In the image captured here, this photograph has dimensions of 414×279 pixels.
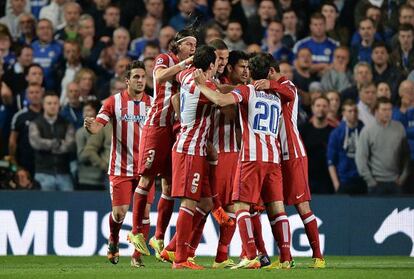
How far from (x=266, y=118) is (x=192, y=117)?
809mm

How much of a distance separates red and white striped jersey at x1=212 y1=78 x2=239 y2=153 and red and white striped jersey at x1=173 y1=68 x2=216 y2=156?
439mm

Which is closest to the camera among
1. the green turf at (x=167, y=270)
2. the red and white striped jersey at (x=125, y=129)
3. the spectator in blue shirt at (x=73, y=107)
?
the green turf at (x=167, y=270)

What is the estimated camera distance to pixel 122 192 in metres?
14.7

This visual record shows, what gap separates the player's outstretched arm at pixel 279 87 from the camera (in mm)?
12906

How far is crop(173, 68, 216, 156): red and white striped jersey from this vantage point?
1305 cm

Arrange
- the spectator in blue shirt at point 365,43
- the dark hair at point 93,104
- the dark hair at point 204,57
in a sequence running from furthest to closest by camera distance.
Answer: the spectator in blue shirt at point 365,43, the dark hair at point 93,104, the dark hair at point 204,57

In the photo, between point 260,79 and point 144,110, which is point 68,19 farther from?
point 260,79

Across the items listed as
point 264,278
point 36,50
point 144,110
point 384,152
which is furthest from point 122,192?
point 36,50

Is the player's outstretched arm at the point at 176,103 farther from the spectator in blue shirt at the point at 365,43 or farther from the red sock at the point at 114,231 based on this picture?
the spectator in blue shirt at the point at 365,43

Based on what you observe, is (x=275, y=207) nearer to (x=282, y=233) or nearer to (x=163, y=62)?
(x=282, y=233)

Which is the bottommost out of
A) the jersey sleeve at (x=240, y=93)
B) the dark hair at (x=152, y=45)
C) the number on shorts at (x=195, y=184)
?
the number on shorts at (x=195, y=184)

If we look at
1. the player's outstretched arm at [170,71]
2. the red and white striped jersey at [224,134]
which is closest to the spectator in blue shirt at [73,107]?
the player's outstretched arm at [170,71]

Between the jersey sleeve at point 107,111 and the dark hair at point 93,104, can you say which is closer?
the jersey sleeve at point 107,111

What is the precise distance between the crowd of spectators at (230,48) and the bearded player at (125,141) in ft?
11.3
